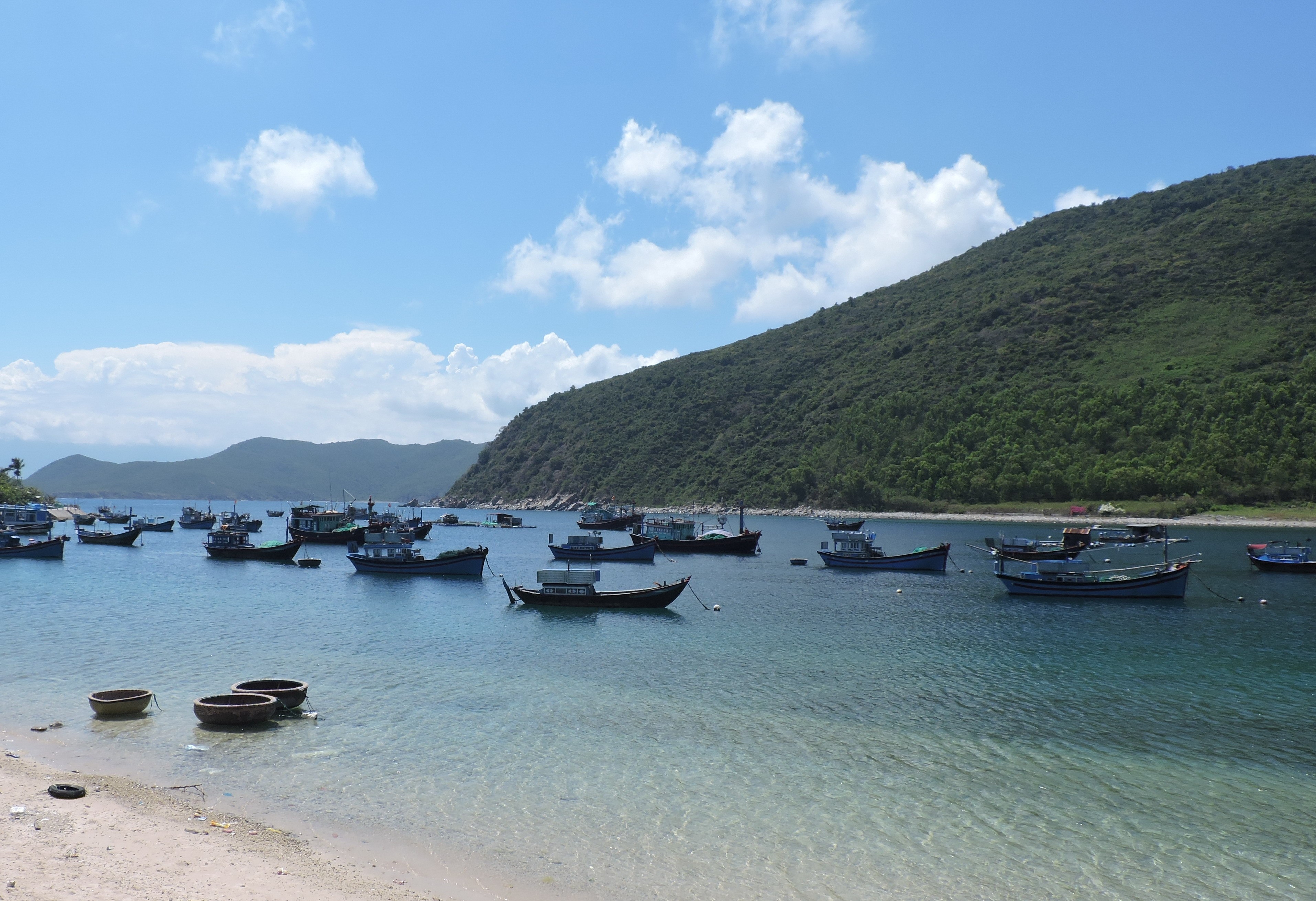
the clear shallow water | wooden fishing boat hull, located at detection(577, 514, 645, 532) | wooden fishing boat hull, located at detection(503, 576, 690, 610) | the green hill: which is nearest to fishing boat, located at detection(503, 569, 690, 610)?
wooden fishing boat hull, located at detection(503, 576, 690, 610)

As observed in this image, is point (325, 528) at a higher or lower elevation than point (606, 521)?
higher

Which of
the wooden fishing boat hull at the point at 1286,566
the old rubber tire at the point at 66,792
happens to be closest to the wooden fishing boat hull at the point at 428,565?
the old rubber tire at the point at 66,792

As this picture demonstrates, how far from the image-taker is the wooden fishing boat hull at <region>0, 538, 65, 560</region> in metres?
63.5

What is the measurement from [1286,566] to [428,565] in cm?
5523

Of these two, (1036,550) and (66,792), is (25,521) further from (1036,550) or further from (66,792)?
(1036,550)

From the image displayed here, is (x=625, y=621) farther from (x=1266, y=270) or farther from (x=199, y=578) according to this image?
(x=1266, y=270)

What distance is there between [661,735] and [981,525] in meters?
102

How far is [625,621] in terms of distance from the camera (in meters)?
35.7

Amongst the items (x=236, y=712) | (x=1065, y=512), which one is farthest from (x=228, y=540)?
(x=1065, y=512)

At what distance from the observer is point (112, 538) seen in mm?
83125

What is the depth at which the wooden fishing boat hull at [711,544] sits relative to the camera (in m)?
74.8

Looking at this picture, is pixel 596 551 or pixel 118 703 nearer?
pixel 118 703

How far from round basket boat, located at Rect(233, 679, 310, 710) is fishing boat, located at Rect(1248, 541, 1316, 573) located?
58.2 metres

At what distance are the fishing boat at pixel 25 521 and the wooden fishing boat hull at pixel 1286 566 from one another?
103992mm
